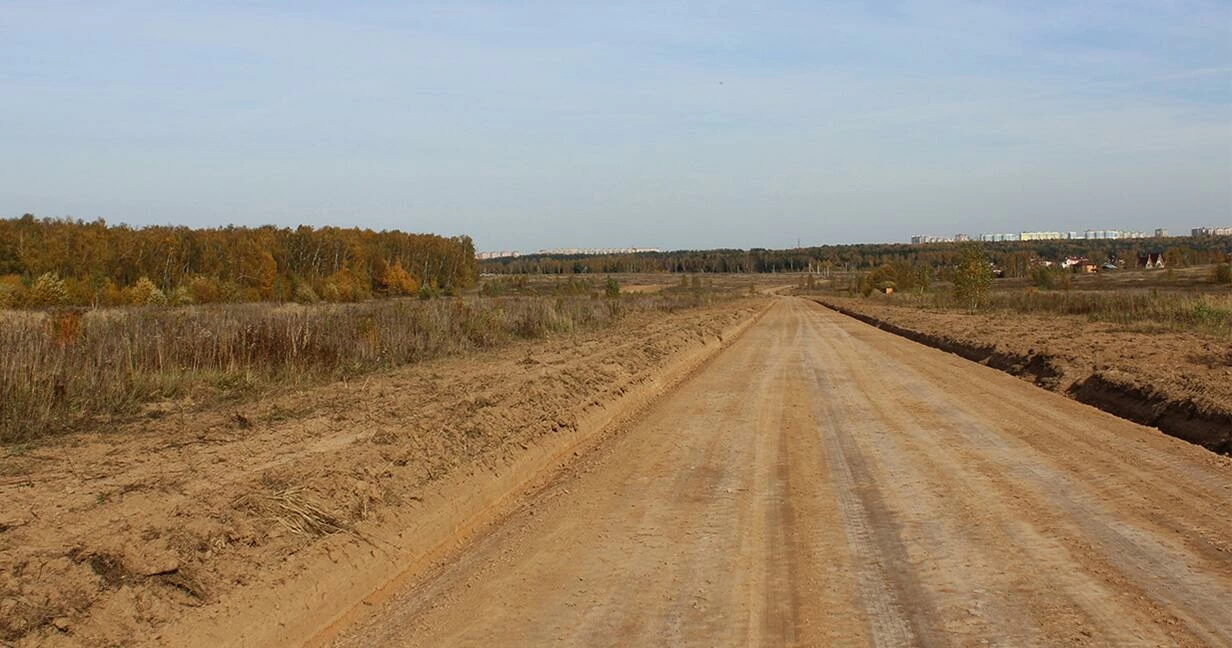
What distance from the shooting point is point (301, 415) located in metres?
12.5

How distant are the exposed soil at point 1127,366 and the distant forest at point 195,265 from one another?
45935mm

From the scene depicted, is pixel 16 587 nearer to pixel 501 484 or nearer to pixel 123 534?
pixel 123 534

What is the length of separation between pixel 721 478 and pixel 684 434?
9.48ft

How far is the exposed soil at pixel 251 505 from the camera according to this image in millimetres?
5215

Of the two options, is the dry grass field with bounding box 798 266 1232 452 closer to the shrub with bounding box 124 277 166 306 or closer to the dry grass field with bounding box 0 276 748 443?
the dry grass field with bounding box 0 276 748 443

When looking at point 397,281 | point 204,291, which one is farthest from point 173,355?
point 397,281

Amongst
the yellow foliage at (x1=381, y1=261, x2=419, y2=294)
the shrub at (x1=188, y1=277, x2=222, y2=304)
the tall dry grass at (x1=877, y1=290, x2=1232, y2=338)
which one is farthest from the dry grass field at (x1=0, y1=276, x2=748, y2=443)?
the yellow foliage at (x1=381, y1=261, x2=419, y2=294)

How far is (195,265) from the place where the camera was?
87.2 metres

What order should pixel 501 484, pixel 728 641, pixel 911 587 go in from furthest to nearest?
pixel 501 484 < pixel 911 587 < pixel 728 641

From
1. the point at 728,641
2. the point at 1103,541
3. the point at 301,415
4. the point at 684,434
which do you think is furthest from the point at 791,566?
the point at 301,415

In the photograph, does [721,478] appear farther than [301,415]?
No

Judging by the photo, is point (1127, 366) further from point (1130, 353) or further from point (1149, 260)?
point (1149, 260)

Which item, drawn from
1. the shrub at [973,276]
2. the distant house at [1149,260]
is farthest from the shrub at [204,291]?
the distant house at [1149,260]

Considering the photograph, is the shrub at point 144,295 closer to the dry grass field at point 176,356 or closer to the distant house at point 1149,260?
the dry grass field at point 176,356
